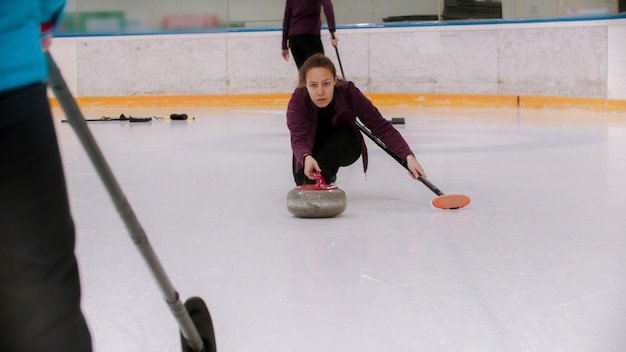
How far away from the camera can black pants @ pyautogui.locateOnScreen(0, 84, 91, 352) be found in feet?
2.32

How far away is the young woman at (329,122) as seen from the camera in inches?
120

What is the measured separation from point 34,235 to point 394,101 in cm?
998

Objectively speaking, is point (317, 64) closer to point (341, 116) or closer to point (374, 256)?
point (341, 116)

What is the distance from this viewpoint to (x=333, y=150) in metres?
3.27

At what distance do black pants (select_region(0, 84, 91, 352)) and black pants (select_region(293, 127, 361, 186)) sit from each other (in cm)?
248

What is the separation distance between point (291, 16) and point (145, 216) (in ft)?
10.9

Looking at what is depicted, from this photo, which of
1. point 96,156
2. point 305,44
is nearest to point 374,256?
point 96,156

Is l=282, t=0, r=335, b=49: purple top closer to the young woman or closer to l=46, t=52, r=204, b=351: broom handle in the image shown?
the young woman

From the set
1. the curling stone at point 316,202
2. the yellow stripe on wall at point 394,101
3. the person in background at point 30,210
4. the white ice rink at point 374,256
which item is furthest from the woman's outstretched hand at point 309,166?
the yellow stripe on wall at point 394,101

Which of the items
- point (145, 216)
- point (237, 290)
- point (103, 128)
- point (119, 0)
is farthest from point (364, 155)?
point (119, 0)

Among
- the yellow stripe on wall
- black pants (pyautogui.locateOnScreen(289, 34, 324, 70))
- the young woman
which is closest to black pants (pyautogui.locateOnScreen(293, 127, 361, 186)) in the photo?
the young woman

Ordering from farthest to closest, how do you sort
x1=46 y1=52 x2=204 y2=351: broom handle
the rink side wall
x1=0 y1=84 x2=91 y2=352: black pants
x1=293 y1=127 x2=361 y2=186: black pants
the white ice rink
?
the rink side wall
x1=293 y1=127 x2=361 y2=186: black pants
the white ice rink
x1=46 y1=52 x2=204 y2=351: broom handle
x1=0 y1=84 x2=91 y2=352: black pants

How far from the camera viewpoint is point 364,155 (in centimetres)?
334

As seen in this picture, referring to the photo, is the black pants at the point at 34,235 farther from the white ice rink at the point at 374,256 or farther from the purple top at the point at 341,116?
the purple top at the point at 341,116
